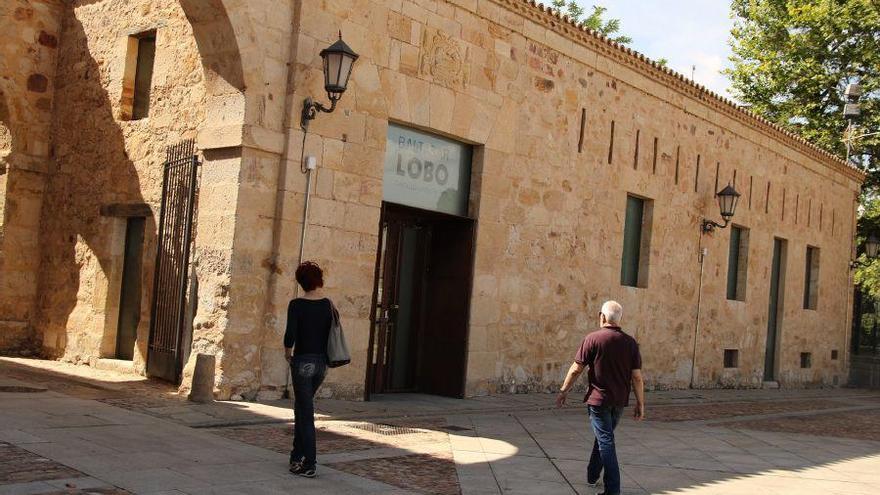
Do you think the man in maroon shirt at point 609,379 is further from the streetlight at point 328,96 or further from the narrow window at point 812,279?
the narrow window at point 812,279

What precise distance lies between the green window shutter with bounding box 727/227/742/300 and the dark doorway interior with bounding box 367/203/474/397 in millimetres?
8549

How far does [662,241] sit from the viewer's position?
52.3 ft

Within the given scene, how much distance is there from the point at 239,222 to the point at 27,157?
522 cm

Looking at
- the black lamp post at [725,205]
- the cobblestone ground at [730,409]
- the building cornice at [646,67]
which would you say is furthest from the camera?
the black lamp post at [725,205]

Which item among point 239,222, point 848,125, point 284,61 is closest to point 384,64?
point 284,61

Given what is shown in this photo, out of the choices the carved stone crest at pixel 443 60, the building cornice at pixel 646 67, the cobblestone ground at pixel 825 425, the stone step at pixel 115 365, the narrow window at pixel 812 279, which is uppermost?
the building cornice at pixel 646 67

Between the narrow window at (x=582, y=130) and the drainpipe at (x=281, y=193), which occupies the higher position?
the narrow window at (x=582, y=130)

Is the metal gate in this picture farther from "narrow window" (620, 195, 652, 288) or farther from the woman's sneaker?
"narrow window" (620, 195, 652, 288)

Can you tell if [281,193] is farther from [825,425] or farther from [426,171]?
[825,425]

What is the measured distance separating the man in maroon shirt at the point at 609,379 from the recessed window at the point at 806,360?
1682 cm

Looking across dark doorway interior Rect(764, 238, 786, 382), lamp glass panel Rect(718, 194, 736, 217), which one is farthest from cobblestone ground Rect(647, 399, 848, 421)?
lamp glass panel Rect(718, 194, 736, 217)

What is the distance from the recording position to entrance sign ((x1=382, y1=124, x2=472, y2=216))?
11.0 meters

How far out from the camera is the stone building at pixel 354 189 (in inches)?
372

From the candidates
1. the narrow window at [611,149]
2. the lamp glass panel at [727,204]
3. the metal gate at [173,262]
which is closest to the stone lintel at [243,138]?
the metal gate at [173,262]
